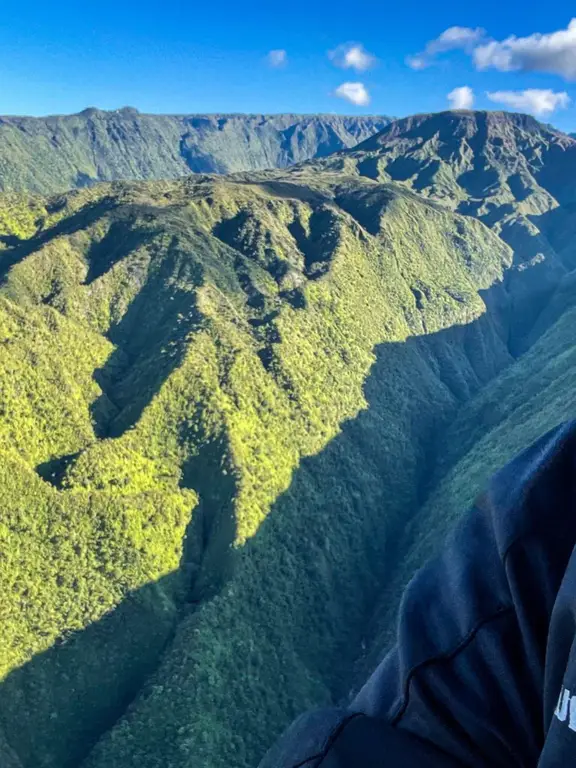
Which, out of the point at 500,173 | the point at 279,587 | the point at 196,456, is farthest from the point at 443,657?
the point at 500,173

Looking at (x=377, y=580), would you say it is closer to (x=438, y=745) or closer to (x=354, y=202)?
(x=438, y=745)

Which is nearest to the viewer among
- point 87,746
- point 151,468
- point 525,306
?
point 87,746

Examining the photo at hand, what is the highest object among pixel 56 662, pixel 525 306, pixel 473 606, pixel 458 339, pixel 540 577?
pixel 525 306

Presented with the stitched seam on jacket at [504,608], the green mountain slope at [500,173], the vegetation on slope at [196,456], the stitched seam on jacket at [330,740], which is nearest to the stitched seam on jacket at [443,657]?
the stitched seam on jacket at [504,608]

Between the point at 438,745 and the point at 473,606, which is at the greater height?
the point at 473,606

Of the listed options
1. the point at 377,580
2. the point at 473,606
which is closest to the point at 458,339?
the point at 377,580

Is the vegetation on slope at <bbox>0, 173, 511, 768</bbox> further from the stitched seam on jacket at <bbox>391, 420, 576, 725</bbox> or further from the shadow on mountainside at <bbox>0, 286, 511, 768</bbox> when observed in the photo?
the stitched seam on jacket at <bbox>391, 420, 576, 725</bbox>

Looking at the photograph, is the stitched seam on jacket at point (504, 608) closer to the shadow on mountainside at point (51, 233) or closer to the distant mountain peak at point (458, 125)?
the shadow on mountainside at point (51, 233)

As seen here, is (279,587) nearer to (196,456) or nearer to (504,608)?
(196,456)
